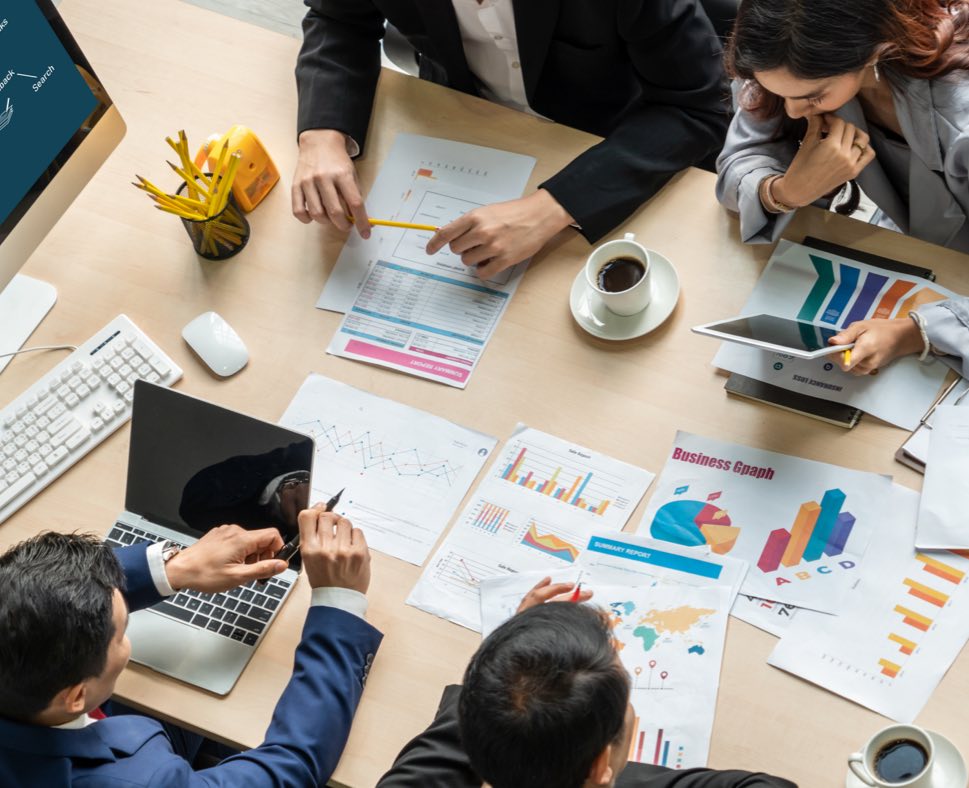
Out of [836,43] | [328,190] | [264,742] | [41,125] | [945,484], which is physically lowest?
[264,742]

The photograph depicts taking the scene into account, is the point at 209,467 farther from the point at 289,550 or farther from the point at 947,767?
the point at 947,767

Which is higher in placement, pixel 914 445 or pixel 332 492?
pixel 914 445

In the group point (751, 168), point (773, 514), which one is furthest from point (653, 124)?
point (773, 514)

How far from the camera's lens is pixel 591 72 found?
5.48ft

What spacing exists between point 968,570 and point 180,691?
96 cm

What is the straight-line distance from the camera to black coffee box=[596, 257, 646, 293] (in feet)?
4.58

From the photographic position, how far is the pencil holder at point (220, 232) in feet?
4.96

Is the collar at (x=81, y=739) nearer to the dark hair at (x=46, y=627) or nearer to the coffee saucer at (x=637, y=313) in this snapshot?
the dark hair at (x=46, y=627)

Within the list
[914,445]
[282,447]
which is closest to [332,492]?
[282,447]

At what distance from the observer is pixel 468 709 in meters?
1.04

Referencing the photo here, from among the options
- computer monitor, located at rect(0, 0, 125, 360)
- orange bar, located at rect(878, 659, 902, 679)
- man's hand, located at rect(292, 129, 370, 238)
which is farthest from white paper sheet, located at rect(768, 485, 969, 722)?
computer monitor, located at rect(0, 0, 125, 360)

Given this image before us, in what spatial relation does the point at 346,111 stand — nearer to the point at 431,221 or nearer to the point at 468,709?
the point at 431,221

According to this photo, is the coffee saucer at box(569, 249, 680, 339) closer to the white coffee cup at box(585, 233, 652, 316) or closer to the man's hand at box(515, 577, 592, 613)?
the white coffee cup at box(585, 233, 652, 316)

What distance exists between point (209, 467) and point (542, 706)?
57 cm
